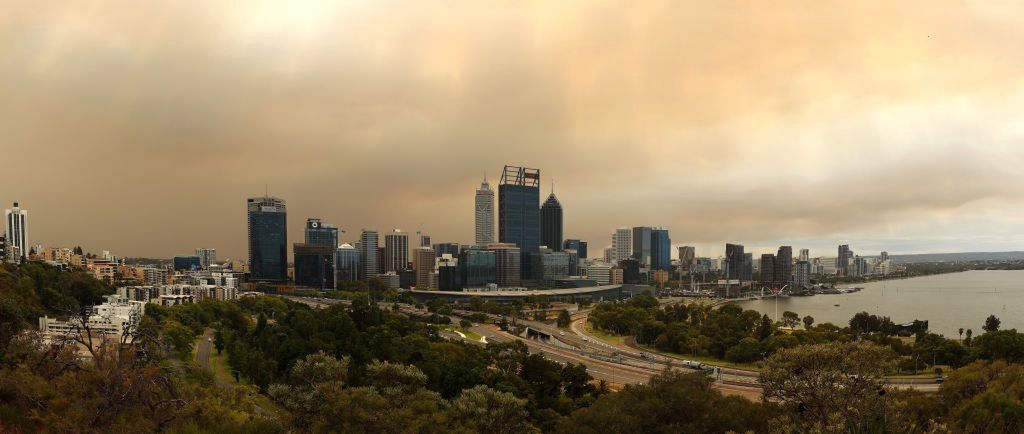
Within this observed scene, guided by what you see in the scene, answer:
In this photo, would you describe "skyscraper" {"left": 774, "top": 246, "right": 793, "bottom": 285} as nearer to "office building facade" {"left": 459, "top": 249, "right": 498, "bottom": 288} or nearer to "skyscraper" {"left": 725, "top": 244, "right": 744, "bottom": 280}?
"skyscraper" {"left": 725, "top": 244, "right": 744, "bottom": 280}

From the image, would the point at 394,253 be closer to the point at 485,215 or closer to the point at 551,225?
the point at 485,215

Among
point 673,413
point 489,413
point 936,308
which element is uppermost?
point 673,413

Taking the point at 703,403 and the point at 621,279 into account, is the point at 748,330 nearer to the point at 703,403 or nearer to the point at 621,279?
the point at 703,403

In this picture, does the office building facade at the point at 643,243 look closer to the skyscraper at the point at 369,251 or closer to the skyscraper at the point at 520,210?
the skyscraper at the point at 520,210

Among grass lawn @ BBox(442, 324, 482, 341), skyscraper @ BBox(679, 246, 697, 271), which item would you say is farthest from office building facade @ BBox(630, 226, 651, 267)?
grass lawn @ BBox(442, 324, 482, 341)

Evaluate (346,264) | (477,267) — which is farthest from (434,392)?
(346,264)

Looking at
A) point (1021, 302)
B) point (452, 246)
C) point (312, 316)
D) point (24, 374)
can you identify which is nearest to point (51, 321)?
point (312, 316)
